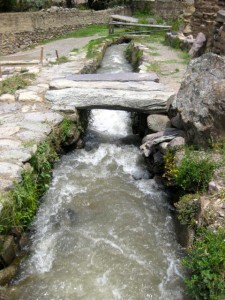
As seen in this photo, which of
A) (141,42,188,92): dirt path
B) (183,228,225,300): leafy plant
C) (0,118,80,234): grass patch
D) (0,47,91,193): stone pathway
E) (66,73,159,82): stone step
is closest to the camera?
(183,228,225,300): leafy plant

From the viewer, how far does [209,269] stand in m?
2.98

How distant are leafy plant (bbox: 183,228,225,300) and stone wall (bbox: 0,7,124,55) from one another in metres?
14.9

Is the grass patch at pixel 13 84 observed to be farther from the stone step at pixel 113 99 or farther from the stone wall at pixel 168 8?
the stone wall at pixel 168 8

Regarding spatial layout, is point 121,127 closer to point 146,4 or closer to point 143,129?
point 143,129

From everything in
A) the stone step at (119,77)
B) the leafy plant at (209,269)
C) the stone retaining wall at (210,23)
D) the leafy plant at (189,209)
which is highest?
the stone retaining wall at (210,23)

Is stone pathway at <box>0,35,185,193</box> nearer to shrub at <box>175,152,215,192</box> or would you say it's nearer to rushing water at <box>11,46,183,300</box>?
rushing water at <box>11,46,183,300</box>

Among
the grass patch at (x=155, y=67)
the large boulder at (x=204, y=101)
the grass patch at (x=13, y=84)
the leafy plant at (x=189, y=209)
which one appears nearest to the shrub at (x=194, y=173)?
the leafy plant at (x=189, y=209)

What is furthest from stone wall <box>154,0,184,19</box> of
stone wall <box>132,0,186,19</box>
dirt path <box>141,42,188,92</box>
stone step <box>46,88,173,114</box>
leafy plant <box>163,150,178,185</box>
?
leafy plant <box>163,150,178,185</box>

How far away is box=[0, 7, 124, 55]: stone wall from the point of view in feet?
54.6

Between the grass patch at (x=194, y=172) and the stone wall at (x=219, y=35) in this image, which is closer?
the grass patch at (x=194, y=172)

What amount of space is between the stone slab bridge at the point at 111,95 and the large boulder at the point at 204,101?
977mm

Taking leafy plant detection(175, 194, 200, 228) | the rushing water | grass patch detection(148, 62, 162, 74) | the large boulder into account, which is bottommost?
the rushing water

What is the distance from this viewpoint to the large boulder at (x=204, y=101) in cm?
461

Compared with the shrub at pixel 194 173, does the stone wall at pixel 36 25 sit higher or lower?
higher
